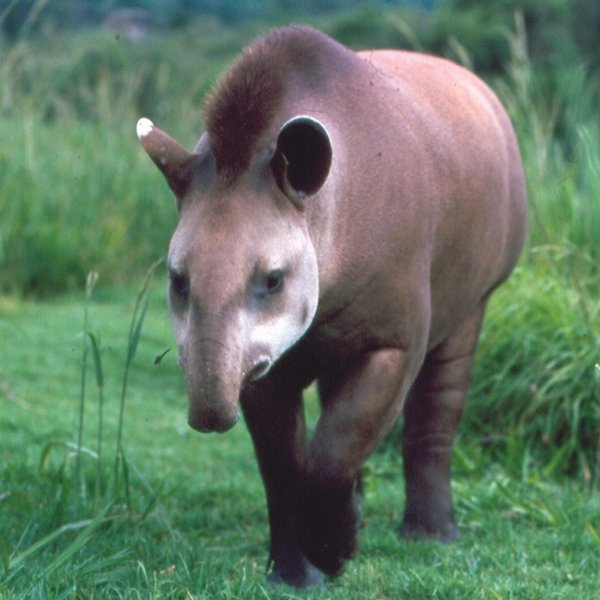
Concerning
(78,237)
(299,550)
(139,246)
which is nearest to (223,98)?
(299,550)

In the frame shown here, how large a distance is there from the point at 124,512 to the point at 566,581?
1.67 meters

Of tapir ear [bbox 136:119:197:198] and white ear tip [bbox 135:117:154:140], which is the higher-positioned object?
white ear tip [bbox 135:117:154:140]

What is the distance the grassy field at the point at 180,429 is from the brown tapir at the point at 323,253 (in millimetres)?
389

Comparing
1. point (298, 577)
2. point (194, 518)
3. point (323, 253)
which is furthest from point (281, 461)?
point (194, 518)

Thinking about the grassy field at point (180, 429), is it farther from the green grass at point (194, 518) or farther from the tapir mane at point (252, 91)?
the tapir mane at point (252, 91)

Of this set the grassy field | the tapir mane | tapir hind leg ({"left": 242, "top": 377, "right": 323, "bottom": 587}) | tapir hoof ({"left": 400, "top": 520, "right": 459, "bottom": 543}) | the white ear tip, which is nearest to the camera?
the tapir mane

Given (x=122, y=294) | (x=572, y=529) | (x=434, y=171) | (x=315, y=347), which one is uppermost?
(x=434, y=171)

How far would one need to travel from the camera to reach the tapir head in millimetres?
3943

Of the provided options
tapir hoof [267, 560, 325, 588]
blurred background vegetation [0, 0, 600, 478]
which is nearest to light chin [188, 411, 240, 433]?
tapir hoof [267, 560, 325, 588]

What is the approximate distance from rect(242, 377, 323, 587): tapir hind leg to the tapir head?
695 millimetres

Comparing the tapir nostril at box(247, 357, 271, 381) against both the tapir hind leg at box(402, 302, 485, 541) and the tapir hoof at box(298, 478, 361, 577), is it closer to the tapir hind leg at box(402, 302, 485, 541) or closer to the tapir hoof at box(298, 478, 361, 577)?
the tapir hoof at box(298, 478, 361, 577)

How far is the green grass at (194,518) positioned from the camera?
14.9ft

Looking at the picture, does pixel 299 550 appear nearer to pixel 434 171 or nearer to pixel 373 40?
pixel 434 171

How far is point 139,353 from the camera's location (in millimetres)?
9594
